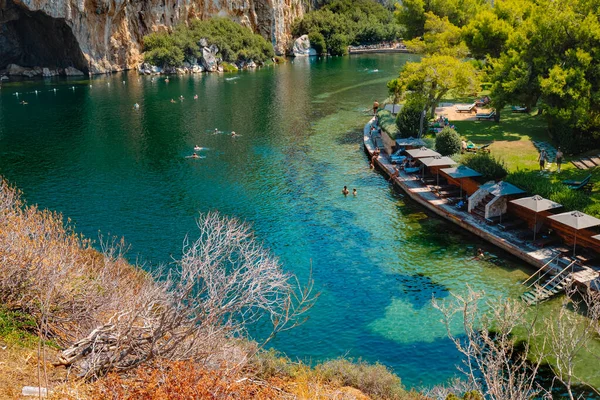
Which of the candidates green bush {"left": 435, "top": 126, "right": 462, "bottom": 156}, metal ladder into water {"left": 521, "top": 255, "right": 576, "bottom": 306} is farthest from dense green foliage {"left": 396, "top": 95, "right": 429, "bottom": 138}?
metal ladder into water {"left": 521, "top": 255, "right": 576, "bottom": 306}

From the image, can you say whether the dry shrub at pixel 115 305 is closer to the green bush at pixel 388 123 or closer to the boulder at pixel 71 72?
the green bush at pixel 388 123

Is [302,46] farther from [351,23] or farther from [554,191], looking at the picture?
[554,191]

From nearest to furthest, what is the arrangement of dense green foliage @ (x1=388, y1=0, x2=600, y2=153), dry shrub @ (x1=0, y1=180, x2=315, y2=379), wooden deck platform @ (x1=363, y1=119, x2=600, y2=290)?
dry shrub @ (x1=0, y1=180, x2=315, y2=379) < wooden deck platform @ (x1=363, y1=119, x2=600, y2=290) < dense green foliage @ (x1=388, y1=0, x2=600, y2=153)

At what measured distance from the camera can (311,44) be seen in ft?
463

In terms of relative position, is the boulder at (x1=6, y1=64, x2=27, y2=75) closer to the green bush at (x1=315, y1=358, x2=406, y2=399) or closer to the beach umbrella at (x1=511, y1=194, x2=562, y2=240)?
the beach umbrella at (x1=511, y1=194, x2=562, y2=240)

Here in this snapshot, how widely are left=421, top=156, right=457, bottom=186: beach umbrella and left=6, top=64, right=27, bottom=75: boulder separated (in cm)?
8899

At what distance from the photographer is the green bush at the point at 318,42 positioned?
138 meters

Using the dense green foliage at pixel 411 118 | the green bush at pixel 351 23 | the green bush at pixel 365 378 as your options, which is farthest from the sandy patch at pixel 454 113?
A: the green bush at pixel 351 23

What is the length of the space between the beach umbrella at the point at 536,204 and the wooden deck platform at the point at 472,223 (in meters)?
1.48

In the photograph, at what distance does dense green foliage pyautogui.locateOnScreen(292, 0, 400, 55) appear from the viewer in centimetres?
14088

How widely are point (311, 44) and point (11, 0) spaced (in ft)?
244

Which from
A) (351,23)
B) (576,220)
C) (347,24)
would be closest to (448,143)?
(576,220)

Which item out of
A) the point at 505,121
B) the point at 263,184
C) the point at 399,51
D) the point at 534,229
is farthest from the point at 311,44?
the point at 534,229

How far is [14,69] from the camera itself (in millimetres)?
100375
